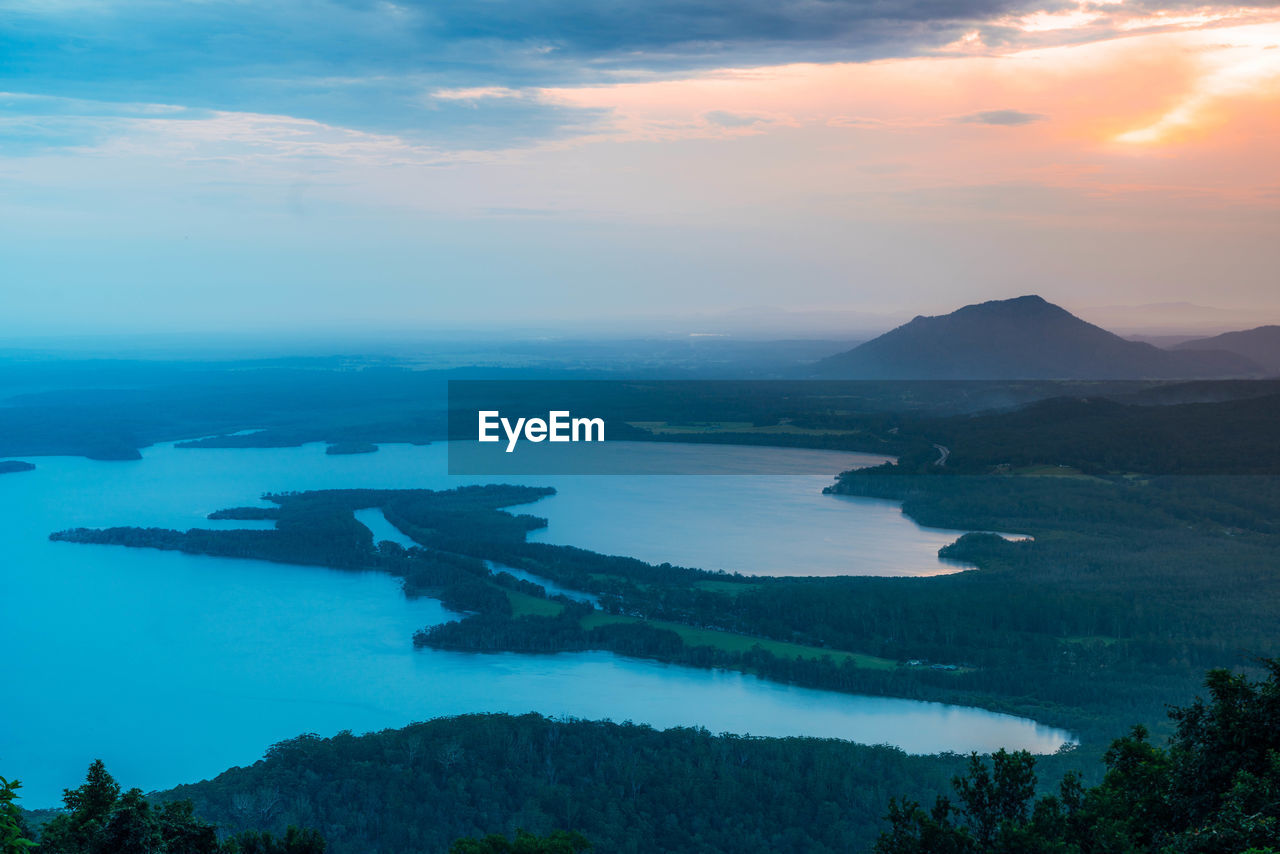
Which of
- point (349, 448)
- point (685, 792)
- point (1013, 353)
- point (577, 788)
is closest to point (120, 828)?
point (577, 788)

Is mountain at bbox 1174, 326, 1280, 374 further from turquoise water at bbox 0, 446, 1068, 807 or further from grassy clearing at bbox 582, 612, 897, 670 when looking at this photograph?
grassy clearing at bbox 582, 612, 897, 670

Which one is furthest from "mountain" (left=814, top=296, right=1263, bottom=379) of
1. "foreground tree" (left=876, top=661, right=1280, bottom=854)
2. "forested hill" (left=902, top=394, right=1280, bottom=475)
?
"foreground tree" (left=876, top=661, right=1280, bottom=854)

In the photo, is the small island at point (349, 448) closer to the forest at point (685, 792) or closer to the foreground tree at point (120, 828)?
the forest at point (685, 792)

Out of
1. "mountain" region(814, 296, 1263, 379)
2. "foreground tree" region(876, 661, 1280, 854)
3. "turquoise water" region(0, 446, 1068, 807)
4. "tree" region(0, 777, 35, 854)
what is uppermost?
"mountain" region(814, 296, 1263, 379)

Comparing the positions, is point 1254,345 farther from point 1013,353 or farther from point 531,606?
point 531,606

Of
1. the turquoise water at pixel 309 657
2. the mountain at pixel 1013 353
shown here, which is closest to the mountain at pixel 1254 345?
the mountain at pixel 1013 353

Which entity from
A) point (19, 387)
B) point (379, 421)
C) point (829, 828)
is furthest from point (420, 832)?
point (19, 387)
